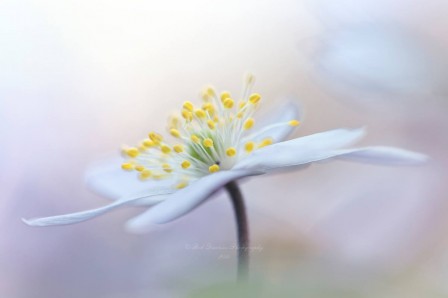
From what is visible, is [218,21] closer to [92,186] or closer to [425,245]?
[92,186]

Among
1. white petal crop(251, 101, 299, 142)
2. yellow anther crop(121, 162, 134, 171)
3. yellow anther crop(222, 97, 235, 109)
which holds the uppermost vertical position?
white petal crop(251, 101, 299, 142)

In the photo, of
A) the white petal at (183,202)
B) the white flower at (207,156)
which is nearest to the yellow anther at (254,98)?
the white flower at (207,156)

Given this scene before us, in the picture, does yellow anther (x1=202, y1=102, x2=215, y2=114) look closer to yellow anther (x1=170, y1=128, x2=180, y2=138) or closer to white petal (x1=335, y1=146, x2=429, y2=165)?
yellow anther (x1=170, y1=128, x2=180, y2=138)

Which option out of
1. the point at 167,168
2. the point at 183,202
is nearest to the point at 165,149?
the point at 167,168

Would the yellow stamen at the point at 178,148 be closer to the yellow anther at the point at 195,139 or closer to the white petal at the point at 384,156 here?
the yellow anther at the point at 195,139

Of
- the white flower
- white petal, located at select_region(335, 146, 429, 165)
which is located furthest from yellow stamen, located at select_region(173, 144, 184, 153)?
white petal, located at select_region(335, 146, 429, 165)

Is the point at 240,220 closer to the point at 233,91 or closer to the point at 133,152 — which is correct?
the point at 133,152

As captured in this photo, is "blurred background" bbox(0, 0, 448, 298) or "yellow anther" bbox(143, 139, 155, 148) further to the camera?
"yellow anther" bbox(143, 139, 155, 148)
